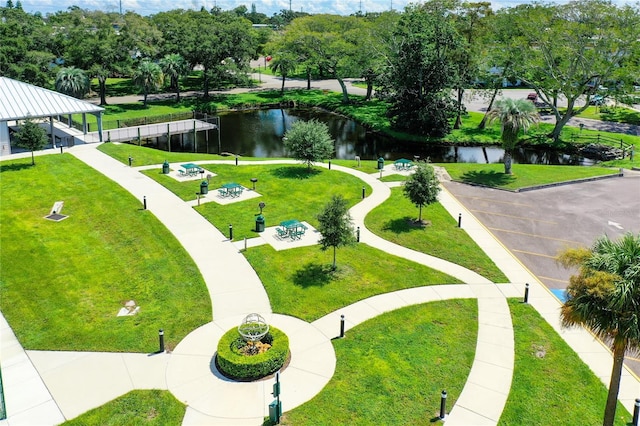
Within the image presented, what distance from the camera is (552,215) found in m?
32.7

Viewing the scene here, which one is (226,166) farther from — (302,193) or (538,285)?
(538,285)

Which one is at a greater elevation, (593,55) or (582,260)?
(593,55)

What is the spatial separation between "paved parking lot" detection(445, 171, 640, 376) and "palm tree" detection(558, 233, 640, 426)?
440 inches

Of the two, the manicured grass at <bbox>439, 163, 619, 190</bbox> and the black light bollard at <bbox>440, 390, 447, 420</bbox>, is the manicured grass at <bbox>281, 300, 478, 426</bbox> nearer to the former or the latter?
the black light bollard at <bbox>440, 390, 447, 420</bbox>

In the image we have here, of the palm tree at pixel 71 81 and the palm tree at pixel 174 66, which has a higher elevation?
the palm tree at pixel 174 66

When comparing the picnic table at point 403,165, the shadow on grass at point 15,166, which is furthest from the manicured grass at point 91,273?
the picnic table at point 403,165

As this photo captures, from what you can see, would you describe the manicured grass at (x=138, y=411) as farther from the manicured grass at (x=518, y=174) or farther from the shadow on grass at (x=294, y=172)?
the manicured grass at (x=518, y=174)

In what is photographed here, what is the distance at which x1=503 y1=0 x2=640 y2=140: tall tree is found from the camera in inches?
1917

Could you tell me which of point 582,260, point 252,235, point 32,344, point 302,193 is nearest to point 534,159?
point 302,193

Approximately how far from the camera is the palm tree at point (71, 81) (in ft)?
191

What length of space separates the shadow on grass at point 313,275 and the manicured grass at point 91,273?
4.17 m

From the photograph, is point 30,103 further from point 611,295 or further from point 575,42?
point 575,42

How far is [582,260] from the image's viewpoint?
13523mm

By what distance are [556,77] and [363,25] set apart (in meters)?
31.8
